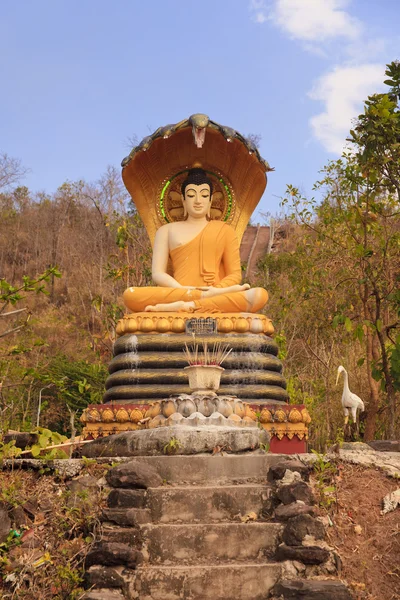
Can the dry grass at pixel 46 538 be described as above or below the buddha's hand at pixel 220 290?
below

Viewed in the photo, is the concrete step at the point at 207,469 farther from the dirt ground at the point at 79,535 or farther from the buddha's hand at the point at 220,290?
the buddha's hand at the point at 220,290

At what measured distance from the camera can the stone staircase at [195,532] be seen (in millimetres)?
4641

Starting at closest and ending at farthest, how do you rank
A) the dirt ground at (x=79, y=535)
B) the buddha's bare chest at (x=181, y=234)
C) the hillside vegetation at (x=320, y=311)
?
1. the dirt ground at (x=79, y=535)
2. the hillside vegetation at (x=320, y=311)
3. the buddha's bare chest at (x=181, y=234)

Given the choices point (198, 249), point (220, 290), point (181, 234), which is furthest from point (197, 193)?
point (220, 290)

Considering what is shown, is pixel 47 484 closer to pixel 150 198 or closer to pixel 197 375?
pixel 197 375

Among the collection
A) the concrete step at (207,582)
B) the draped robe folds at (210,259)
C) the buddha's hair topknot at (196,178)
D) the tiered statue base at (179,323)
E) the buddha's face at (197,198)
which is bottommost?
the concrete step at (207,582)

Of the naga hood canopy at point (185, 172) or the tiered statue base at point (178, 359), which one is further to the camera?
the naga hood canopy at point (185, 172)

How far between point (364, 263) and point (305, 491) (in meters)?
7.66

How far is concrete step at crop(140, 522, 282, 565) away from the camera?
16.1 ft

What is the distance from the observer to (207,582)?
4.65 m

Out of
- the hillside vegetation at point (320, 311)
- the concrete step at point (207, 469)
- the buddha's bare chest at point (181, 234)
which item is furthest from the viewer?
the buddha's bare chest at point (181, 234)

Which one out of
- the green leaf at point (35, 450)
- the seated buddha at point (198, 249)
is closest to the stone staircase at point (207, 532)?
the green leaf at point (35, 450)

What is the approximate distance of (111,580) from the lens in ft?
15.0

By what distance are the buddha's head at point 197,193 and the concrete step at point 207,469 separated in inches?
263
